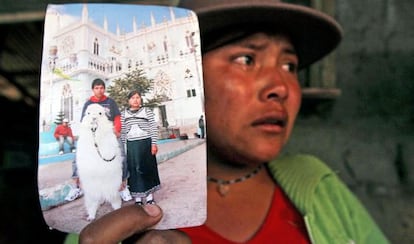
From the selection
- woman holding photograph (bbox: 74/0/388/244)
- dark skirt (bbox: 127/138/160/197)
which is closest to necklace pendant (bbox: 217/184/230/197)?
woman holding photograph (bbox: 74/0/388/244)

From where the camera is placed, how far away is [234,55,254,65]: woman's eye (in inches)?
37.0

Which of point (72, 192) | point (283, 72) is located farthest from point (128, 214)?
point (283, 72)

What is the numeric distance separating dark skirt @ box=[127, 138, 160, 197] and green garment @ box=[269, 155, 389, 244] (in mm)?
406

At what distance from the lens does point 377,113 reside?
1.37 m

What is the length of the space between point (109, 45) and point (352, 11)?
0.86 metres

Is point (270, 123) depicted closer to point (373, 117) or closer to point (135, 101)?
point (135, 101)

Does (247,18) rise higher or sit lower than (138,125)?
higher

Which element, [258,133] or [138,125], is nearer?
[138,125]

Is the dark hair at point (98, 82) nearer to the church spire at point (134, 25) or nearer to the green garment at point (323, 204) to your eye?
the church spire at point (134, 25)

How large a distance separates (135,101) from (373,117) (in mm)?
864

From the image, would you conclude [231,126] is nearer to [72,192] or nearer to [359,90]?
[72,192]

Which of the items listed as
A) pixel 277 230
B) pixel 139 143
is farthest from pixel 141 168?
pixel 277 230

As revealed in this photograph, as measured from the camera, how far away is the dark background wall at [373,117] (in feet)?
4.42

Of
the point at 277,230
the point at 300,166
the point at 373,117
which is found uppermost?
the point at 373,117
